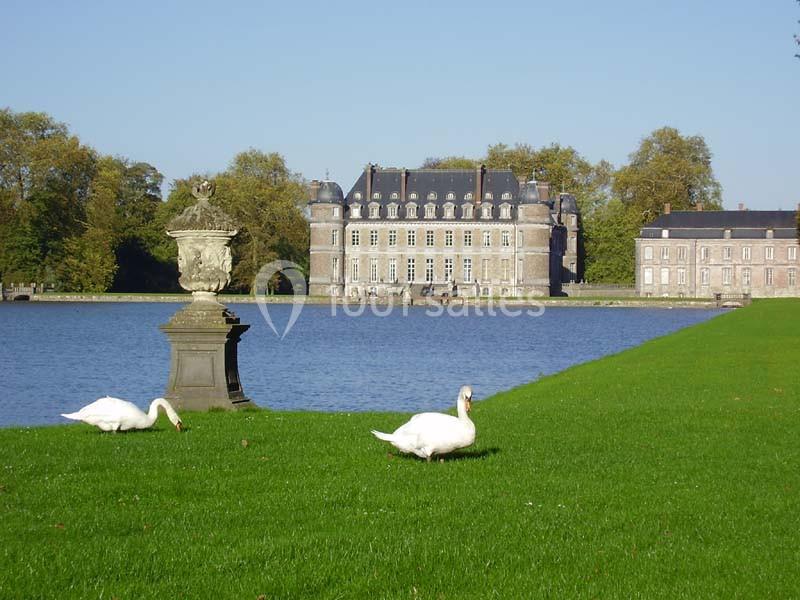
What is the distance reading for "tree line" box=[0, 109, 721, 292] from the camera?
8712cm

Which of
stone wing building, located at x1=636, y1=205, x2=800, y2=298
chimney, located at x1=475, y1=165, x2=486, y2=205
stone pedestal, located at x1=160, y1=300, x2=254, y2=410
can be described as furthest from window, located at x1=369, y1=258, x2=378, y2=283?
stone pedestal, located at x1=160, y1=300, x2=254, y2=410

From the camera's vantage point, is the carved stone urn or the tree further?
the tree

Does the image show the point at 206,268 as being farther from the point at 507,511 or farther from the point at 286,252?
the point at 286,252

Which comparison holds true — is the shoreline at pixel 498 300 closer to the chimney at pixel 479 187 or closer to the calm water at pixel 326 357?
the chimney at pixel 479 187

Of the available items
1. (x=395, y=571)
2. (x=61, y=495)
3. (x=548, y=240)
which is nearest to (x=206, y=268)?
(x=61, y=495)

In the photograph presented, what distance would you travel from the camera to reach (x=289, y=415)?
14469 millimetres

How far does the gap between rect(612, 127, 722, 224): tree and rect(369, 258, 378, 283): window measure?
2376cm

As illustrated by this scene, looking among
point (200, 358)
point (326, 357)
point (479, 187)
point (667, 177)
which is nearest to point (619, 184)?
point (667, 177)

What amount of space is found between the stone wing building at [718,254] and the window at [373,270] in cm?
2001

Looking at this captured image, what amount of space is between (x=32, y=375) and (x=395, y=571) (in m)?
23.8

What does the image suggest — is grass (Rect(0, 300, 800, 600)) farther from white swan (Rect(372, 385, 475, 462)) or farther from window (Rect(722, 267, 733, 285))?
window (Rect(722, 267, 733, 285))

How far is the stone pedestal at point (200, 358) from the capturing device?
1496cm

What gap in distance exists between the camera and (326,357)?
115 ft

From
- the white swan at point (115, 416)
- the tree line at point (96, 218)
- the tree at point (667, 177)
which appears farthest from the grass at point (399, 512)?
the tree at point (667, 177)
